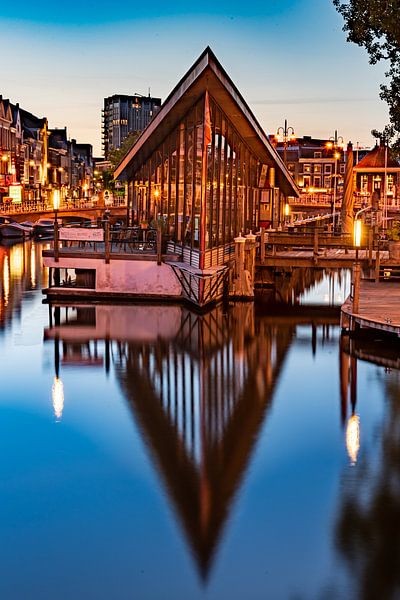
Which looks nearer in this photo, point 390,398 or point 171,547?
point 171,547

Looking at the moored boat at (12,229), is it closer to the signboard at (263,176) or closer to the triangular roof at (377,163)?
the triangular roof at (377,163)

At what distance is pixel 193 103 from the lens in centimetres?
3052

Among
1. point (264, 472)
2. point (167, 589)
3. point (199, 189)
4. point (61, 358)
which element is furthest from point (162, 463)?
point (199, 189)

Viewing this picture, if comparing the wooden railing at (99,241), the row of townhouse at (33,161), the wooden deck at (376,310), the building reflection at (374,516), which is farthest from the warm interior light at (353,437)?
the row of townhouse at (33,161)

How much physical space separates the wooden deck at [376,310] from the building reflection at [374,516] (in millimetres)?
4552

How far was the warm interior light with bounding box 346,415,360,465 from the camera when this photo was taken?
1395 cm

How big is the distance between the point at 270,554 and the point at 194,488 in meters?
2.38

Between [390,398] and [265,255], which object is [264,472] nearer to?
[390,398]

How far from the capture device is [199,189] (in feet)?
101

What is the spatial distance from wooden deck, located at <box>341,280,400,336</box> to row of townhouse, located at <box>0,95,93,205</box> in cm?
7191

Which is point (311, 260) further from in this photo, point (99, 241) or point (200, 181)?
point (99, 241)

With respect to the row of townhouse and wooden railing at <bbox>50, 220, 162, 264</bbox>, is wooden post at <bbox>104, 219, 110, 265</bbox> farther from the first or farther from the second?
the row of townhouse

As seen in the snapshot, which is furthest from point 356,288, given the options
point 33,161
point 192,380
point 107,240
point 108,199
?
Result: point 33,161

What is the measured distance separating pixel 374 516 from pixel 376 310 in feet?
42.3
